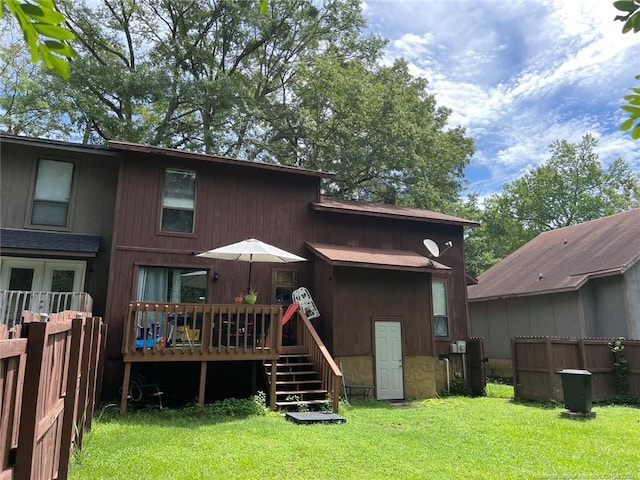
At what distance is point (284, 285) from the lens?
12023mm

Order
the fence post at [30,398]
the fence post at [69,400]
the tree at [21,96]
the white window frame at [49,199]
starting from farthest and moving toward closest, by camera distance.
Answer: the tree at [21,96], the white window frame at [49,199], the fence post at [69,400], the fence post at [30,398]

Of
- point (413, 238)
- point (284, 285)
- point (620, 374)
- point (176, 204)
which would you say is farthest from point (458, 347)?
point (176, 204)

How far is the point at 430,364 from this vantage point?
12.0 m

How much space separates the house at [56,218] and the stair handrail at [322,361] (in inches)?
192

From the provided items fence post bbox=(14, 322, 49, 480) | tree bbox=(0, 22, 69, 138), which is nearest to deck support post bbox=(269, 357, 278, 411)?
fence post bbox=(14, 322, 49, 480)

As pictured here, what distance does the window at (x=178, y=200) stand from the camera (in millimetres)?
11258

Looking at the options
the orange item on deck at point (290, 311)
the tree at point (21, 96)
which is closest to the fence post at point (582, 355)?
the orange item on deck at point (290, 311)

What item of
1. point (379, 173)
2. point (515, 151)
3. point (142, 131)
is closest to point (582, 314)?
point (379, 173)

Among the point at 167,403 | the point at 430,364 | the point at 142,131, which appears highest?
the point at 142,131

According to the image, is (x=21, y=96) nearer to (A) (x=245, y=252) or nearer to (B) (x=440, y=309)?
(A) (x=245, y=252)

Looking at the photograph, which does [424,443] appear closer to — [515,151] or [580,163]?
[580,163]

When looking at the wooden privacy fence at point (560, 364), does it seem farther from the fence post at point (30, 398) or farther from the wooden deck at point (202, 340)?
the fence post at point (30, 398)

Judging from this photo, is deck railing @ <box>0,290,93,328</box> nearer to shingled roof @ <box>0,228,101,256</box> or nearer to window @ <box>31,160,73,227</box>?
shingled roof @ <box>0,228,101,256</box>

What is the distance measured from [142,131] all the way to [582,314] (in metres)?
19.1
